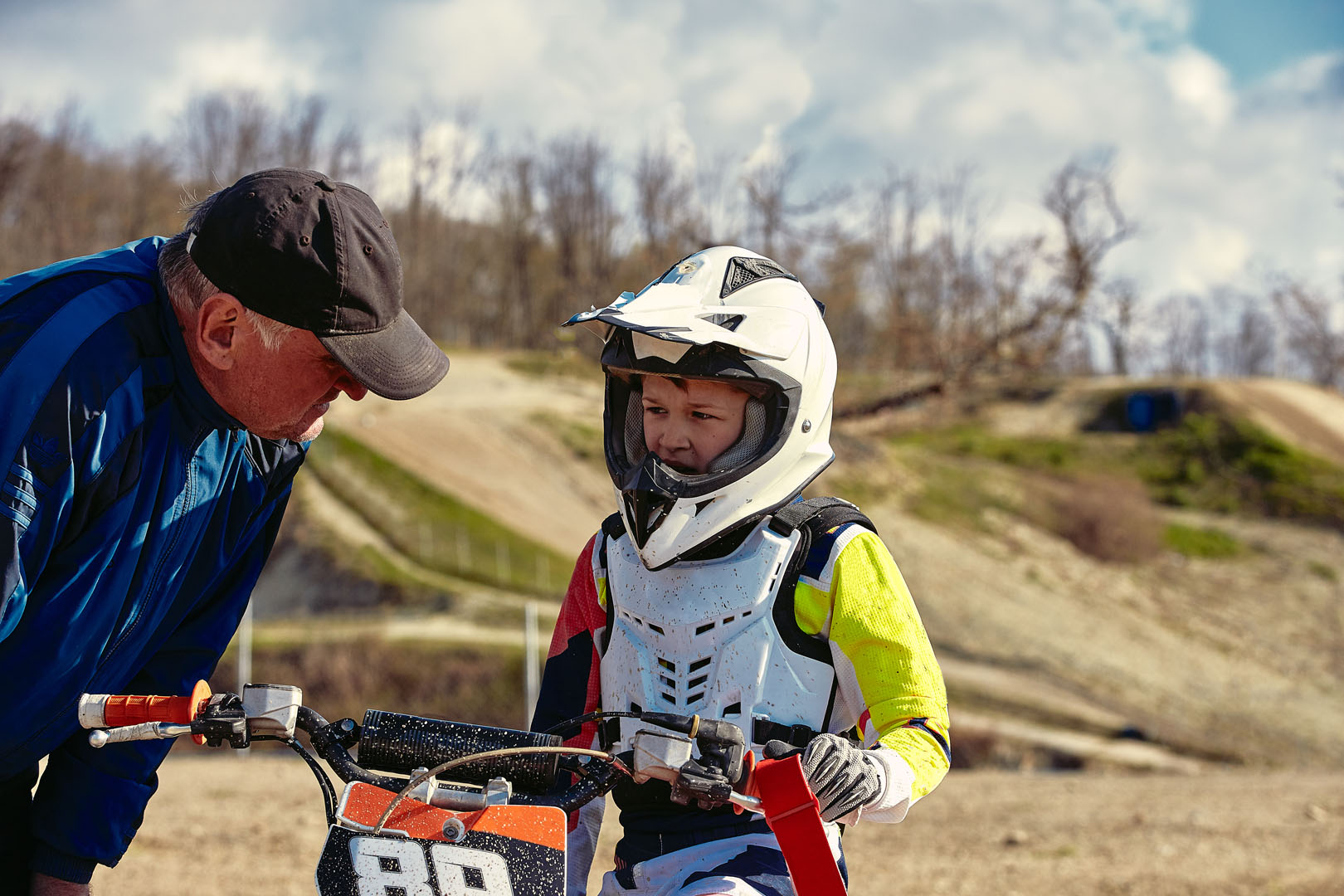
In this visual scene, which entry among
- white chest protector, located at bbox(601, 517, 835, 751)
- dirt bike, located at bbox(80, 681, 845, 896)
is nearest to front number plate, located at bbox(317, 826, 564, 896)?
dirt bike, located at bbox(80, 681, 845, 896)

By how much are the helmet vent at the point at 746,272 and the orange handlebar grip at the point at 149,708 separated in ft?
5.62

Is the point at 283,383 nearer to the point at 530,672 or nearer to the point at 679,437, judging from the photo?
the point at 679,437

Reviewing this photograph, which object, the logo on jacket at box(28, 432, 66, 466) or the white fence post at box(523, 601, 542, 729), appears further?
the white fence post at box(523, 601, 542, 729)

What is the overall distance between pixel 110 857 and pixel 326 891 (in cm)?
150

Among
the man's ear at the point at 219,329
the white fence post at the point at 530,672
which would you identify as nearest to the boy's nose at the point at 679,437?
the man's ear at the point at 219,329

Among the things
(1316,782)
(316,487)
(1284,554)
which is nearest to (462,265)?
(316,487)

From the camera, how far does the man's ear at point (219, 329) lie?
2688 mm

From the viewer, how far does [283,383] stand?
2.78 meters

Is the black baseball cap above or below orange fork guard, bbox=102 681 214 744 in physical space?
above

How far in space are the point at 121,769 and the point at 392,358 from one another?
1447 millimetres

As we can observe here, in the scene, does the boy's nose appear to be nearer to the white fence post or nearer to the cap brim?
the cap brim

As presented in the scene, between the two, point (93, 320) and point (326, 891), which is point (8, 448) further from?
point (326, 891)

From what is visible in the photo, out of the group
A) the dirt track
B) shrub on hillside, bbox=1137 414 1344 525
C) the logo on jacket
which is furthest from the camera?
shrub on hillside, bbox=1137 414 1344 525

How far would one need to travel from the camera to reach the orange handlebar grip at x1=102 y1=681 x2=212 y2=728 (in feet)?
7.45
